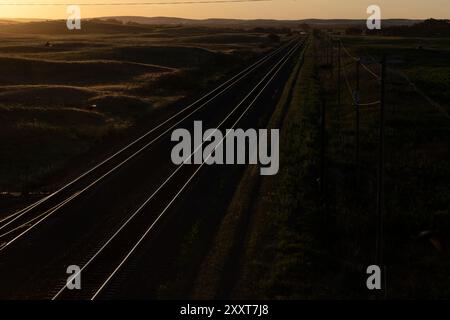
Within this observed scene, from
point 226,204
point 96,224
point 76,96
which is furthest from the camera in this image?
point 76,96

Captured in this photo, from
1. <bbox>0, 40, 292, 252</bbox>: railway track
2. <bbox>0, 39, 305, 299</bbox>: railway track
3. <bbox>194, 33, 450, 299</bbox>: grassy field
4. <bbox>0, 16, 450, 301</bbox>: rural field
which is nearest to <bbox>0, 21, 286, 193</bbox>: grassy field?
<bbox>0, 16, 450, 301</bbox>: rural field

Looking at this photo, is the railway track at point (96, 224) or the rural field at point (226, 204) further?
the railway track at point (96, 224)

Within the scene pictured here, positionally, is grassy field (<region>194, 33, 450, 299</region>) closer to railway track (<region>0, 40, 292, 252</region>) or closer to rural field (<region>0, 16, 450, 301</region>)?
rural field (<region>0, 16, 450, 301</region>)

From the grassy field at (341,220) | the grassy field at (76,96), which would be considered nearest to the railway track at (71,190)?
the grassy field at (76,96)

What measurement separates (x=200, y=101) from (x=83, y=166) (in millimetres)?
21209

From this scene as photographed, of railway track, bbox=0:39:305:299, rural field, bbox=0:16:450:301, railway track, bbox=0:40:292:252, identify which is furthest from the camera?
railway track, bbox=0:40:292:252

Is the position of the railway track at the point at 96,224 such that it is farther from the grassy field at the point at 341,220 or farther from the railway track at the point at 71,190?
the grassy field at the point at 341,220

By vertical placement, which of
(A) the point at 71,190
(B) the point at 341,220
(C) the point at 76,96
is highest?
(C) the point at 76,96

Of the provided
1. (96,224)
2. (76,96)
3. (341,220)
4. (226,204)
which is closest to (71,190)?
(96,224)

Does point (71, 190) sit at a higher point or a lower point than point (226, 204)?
higher

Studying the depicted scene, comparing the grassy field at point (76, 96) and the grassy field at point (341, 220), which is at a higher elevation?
the grassy field at point (76, 96)

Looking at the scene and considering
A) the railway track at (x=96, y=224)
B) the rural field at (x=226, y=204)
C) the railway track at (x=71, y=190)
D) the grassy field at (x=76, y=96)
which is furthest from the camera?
the grassy field at (x=76, y=96)

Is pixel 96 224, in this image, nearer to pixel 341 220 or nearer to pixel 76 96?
pixel 341 220

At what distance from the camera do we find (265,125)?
33.3 m
